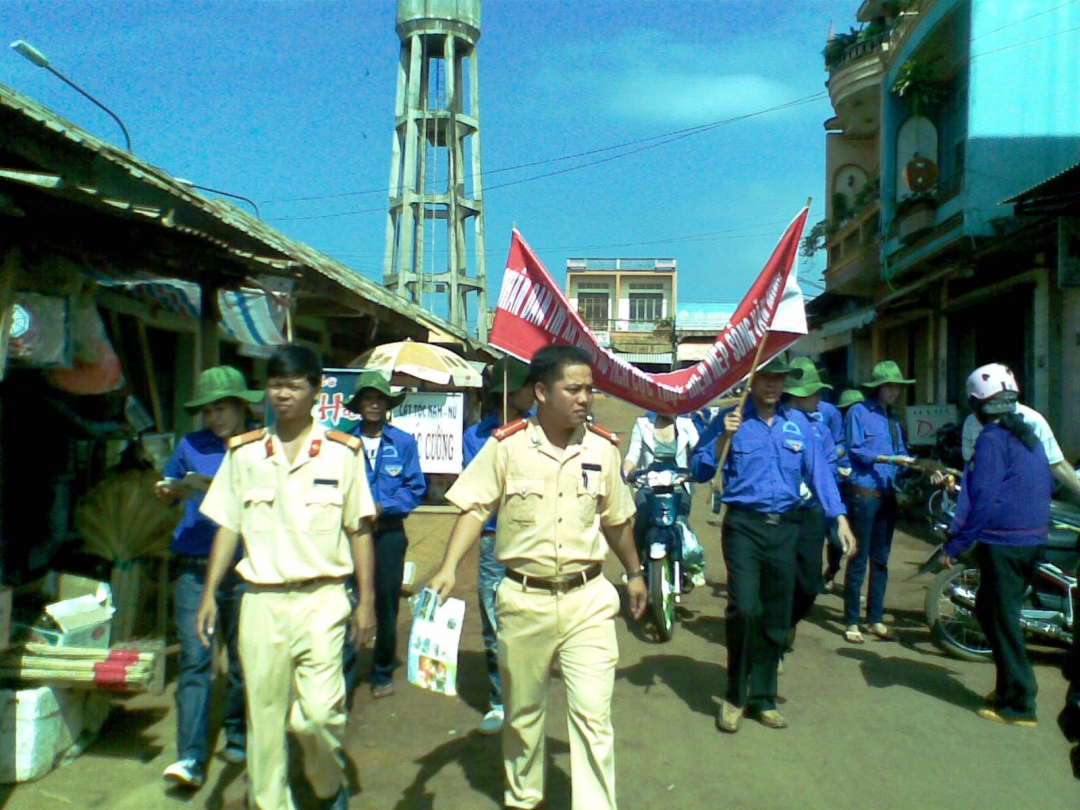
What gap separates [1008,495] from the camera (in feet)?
17.0

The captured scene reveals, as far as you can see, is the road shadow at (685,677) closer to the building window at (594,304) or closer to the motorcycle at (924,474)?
the motorcycle at (924,474)

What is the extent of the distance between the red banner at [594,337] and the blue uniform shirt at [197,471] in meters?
1.50

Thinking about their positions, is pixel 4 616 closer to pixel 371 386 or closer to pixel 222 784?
pixel 222 784

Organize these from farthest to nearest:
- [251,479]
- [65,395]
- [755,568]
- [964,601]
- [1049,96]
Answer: [1049,96], [964,601], [65,395], [755,568], [251,479]

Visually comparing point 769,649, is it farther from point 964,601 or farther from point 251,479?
point 251,479

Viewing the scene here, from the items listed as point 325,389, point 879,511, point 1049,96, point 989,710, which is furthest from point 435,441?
point 1049,96

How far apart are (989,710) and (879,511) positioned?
1.97 m

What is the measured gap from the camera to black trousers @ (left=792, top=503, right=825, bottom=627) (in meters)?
5.56

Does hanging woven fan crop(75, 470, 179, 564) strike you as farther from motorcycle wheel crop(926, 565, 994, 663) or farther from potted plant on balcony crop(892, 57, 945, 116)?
potted plant on balcony crop(892, 57, 945, 116)

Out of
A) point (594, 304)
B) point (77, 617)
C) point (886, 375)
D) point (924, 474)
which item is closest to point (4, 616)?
point (77, 617)

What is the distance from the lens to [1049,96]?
14312mm

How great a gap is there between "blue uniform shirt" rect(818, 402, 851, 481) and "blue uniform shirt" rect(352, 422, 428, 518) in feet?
11.5

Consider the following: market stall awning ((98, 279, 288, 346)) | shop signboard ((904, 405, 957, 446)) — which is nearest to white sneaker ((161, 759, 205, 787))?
market stall awning ((98, 279, 288, 346))

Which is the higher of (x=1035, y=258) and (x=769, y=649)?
(x=1035, y=258)
